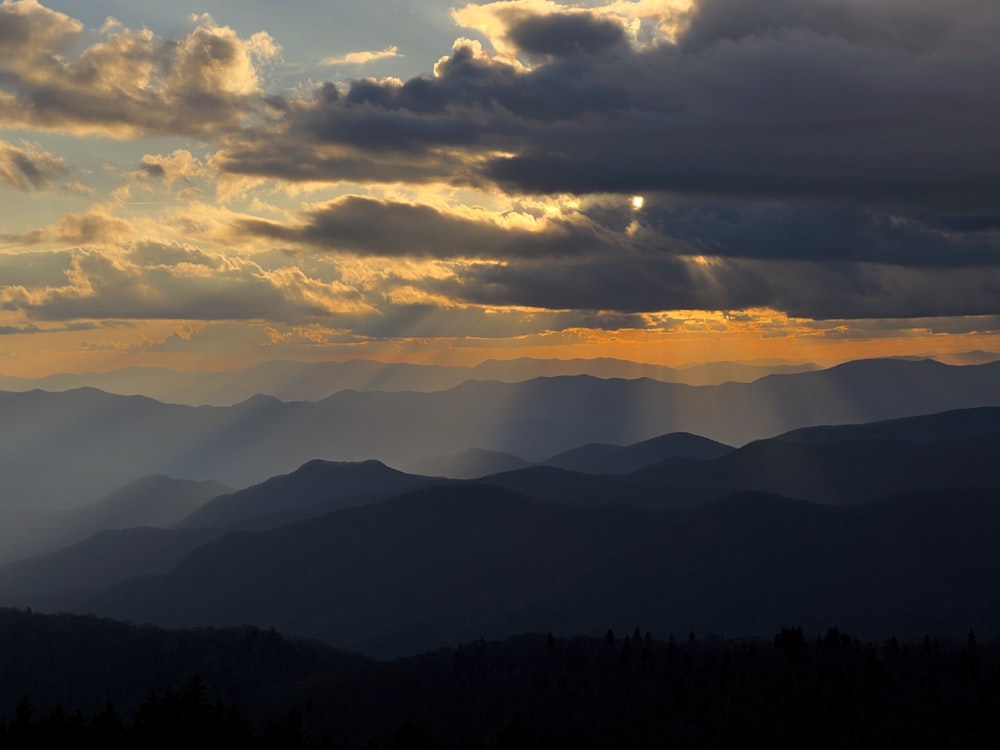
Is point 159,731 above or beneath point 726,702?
above

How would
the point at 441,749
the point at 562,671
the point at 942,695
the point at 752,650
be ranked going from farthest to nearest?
the point at 562,671 → the point at 752,650 → the point at 942,695 → the point at 441,749

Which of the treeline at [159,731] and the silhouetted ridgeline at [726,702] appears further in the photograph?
the silhouetted ridgeline at [726,702]

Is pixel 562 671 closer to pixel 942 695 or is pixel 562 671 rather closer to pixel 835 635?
pixel 835 635

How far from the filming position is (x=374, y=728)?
7367 inches

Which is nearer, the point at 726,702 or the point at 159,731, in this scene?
the point at 159,731

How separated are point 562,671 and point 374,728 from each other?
33143 millimetres

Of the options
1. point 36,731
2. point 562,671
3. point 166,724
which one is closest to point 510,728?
point 166,724

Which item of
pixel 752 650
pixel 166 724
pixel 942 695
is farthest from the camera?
pixel 752 650

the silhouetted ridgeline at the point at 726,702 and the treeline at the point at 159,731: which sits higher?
the treeline at the point at 159,731

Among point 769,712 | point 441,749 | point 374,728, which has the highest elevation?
point 441,749

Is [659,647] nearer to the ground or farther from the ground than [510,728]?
nearer to the ground

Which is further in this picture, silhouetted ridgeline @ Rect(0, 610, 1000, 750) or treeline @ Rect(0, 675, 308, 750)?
silhouetted ridgeline @ Rect(0, 610, 1000, 750)

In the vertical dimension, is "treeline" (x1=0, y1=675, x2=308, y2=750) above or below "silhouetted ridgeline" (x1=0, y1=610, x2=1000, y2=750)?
above

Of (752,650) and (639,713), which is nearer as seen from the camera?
(639,713)
